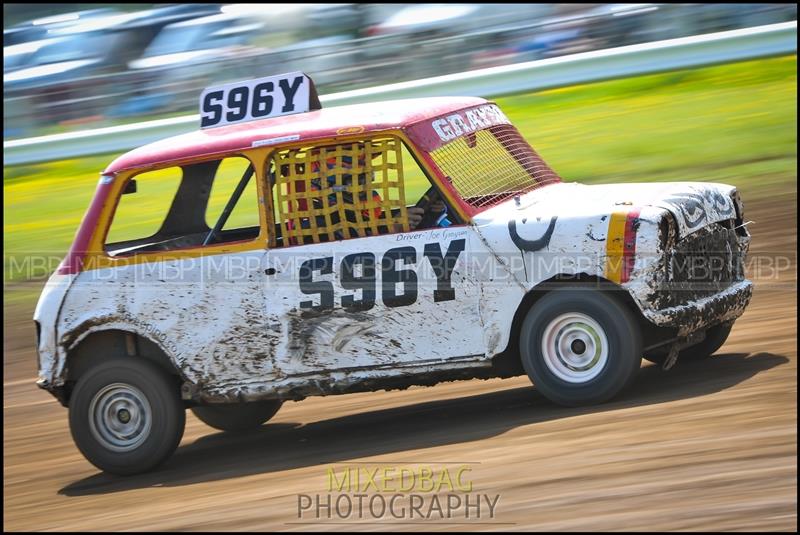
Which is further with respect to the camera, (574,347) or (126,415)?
(126,415)

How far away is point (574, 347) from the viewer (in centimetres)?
592

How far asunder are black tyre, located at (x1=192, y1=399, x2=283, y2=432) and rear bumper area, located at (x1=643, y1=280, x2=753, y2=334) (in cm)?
295

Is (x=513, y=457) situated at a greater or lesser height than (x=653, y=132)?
lesser

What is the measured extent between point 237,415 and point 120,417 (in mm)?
1126

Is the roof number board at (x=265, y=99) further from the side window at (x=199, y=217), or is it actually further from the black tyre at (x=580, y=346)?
the black tyre at (x=580, y=346)

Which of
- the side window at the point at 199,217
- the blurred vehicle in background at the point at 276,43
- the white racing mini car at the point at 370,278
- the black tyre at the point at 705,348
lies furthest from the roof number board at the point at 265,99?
the blurred vehicle in background at the point at 276,43

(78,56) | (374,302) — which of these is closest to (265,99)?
(374,302)

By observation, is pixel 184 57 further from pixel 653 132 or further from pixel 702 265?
pixel 702 265

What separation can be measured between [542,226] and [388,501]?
1.66 meters

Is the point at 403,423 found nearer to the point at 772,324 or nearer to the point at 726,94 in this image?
the point at 772,324

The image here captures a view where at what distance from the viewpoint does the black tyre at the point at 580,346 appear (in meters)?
5.78

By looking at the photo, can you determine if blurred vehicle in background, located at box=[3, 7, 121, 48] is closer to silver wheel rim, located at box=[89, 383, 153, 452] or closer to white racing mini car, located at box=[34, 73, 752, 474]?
white racing mini car, located at box=[34, 73, 752, 474]

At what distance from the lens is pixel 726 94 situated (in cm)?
1291

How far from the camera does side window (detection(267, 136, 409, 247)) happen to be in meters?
6.19
